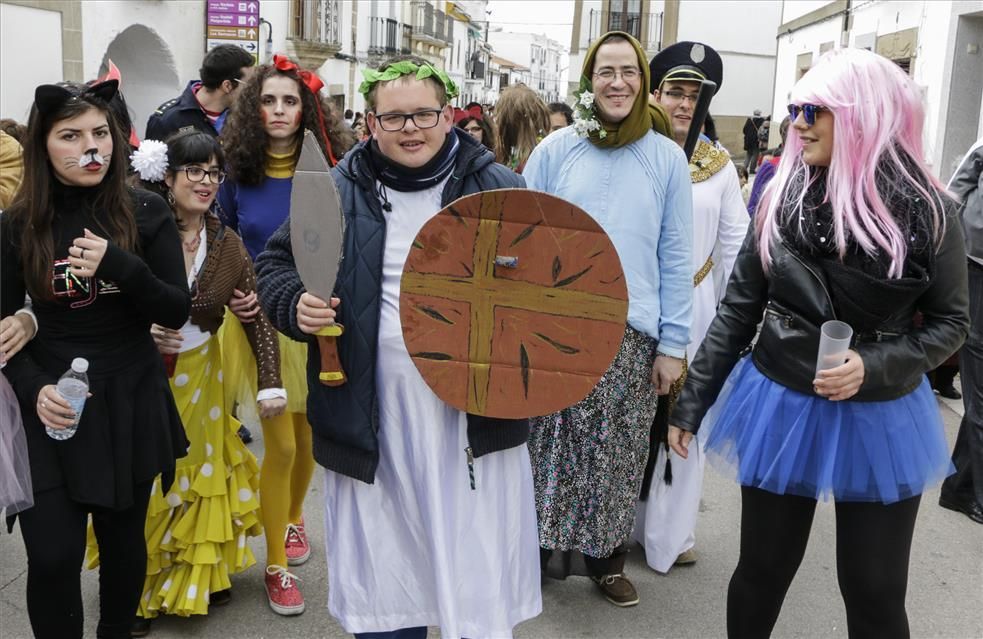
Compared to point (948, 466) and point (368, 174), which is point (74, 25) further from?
point (948, 466)

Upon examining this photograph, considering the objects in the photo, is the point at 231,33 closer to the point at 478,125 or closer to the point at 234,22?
the point at 234,22

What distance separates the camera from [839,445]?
2414 mm

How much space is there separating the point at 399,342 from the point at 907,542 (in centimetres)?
140

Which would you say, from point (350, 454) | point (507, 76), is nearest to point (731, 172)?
point (350, 454)

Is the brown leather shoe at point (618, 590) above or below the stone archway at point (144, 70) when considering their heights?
below

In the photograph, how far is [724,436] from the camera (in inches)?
103

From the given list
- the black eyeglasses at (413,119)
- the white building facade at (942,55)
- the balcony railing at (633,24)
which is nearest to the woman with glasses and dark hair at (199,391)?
the black eyeglasses at (413,119)

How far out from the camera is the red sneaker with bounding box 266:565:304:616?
133 inches

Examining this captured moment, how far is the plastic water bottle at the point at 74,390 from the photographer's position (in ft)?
8.03

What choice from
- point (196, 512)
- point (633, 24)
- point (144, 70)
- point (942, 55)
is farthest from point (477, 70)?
point (196, 512)

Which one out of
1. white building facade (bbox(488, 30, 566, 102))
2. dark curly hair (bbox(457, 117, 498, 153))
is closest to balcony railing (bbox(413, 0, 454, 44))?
dark curly hair (bbox(457, 117, 498, 153))

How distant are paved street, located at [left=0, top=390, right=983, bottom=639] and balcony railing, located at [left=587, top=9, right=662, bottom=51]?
114 ft

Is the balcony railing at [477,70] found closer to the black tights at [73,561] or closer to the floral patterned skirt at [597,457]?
the floral patterned skirt at [597,457]

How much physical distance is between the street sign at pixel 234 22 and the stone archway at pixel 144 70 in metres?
1.40
